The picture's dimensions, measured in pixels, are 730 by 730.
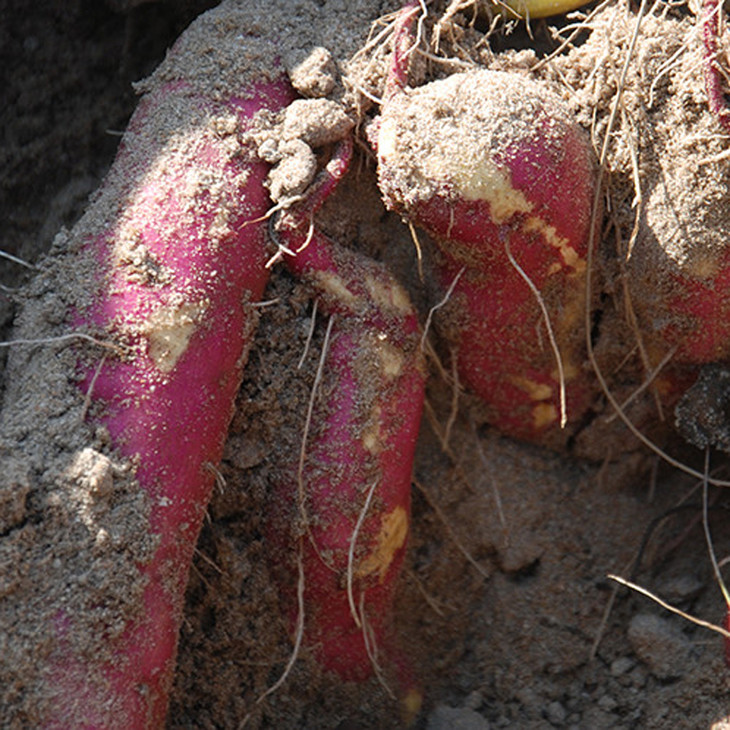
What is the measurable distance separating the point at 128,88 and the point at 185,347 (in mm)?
709

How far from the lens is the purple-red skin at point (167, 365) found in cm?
104

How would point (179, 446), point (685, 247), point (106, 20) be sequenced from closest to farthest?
1. point (179, 446)
2. point (685, 247)
3. point (106, 20)

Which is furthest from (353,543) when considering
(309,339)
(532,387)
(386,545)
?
(532,387)

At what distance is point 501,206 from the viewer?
120cm

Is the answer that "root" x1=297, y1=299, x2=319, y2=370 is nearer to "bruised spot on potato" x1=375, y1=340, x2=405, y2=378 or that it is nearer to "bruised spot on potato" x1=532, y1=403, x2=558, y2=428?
"bruised spot on potato" x1=375, y1=340, x2=405, y2=378

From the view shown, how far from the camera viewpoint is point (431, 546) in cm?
145

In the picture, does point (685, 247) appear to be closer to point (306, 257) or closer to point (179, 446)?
point (306, 257)

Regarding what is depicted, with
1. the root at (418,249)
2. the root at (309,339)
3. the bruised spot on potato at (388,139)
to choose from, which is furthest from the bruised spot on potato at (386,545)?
the bruised spot on potato at (388,139)

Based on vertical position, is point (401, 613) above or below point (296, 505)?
below

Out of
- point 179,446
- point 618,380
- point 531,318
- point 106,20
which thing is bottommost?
point 618,380

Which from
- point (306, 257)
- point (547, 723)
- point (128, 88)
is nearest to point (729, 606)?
point (547, 723)

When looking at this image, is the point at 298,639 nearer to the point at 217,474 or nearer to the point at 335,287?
the point at 217,474

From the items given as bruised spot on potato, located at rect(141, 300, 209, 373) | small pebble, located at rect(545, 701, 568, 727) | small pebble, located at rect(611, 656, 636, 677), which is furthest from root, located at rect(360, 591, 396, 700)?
bruised spot on potato, located at rect(141, 300, 209, 373)

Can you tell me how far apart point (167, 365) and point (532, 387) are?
593 millimetres
